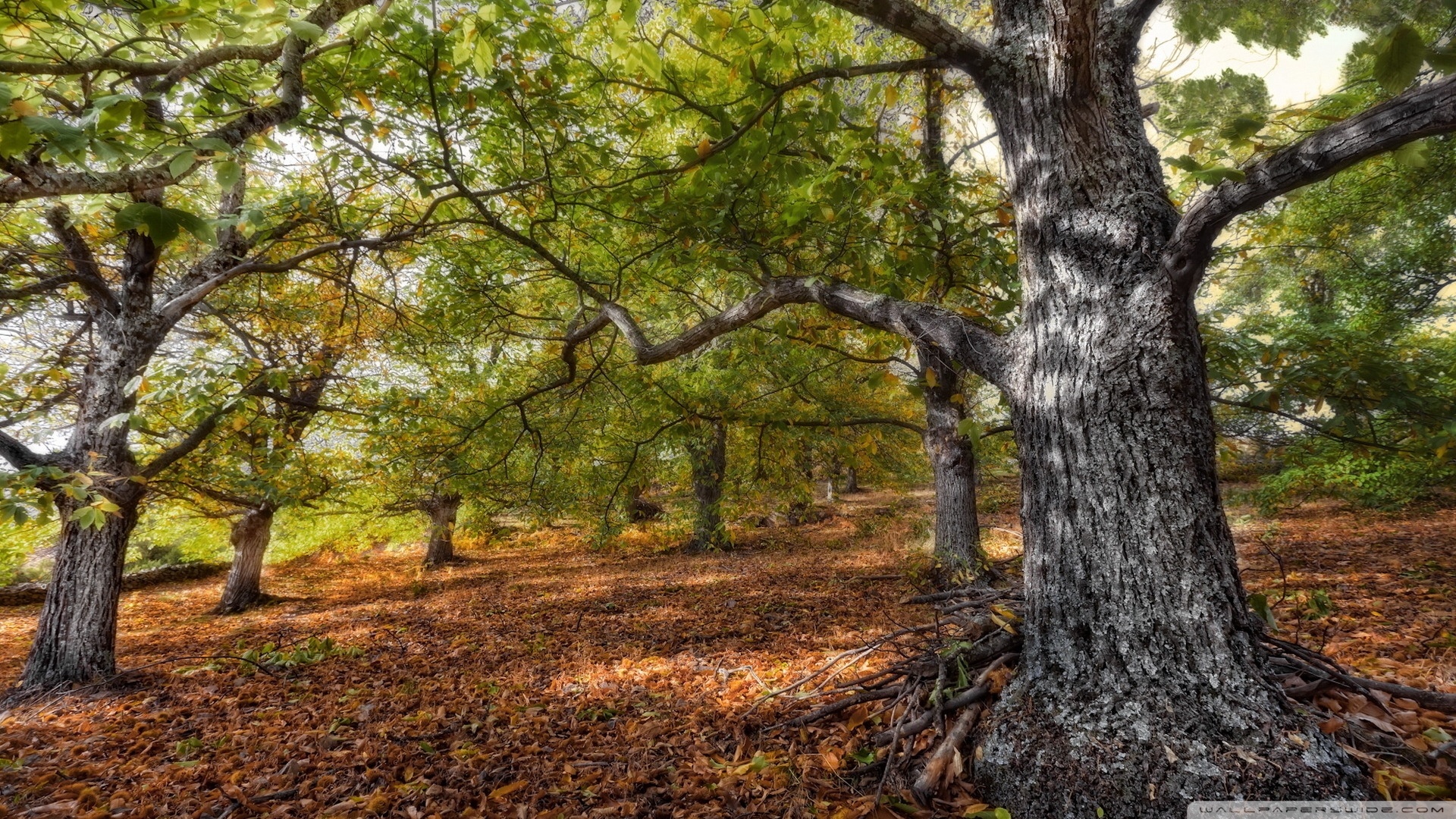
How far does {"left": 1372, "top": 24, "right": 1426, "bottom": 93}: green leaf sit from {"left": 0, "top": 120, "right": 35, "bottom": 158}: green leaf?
326 centimetres

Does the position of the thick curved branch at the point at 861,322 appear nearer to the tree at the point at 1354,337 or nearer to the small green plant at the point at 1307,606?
the tree at the point at 1354,337

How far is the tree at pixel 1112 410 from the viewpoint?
178cm

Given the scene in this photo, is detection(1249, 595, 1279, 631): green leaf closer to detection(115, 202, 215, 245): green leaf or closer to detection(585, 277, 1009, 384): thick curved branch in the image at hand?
detection(585, 277, 1009, 384): thick curved branch

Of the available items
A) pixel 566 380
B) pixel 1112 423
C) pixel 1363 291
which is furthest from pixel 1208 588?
pixel 1363 291

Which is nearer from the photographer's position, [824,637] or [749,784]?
[749,784]

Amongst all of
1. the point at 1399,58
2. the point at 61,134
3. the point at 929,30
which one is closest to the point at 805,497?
the point at 929,30

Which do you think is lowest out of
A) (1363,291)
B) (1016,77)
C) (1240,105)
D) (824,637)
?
(824,637)

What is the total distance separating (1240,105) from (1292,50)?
3651 mm

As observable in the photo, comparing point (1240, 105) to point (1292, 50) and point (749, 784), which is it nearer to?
point (1292, 50)

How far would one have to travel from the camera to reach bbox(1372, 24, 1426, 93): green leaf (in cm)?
144

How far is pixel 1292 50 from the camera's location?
3.63 metres

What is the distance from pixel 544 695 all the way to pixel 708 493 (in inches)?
350

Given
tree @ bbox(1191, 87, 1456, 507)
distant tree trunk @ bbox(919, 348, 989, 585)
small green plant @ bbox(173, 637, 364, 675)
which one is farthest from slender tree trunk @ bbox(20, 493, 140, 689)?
tree @ bbox(1191, 87, 1456, 507)

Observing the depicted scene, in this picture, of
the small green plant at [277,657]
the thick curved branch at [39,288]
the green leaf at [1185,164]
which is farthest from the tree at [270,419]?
Answer: the green leaf at [1185,164]
